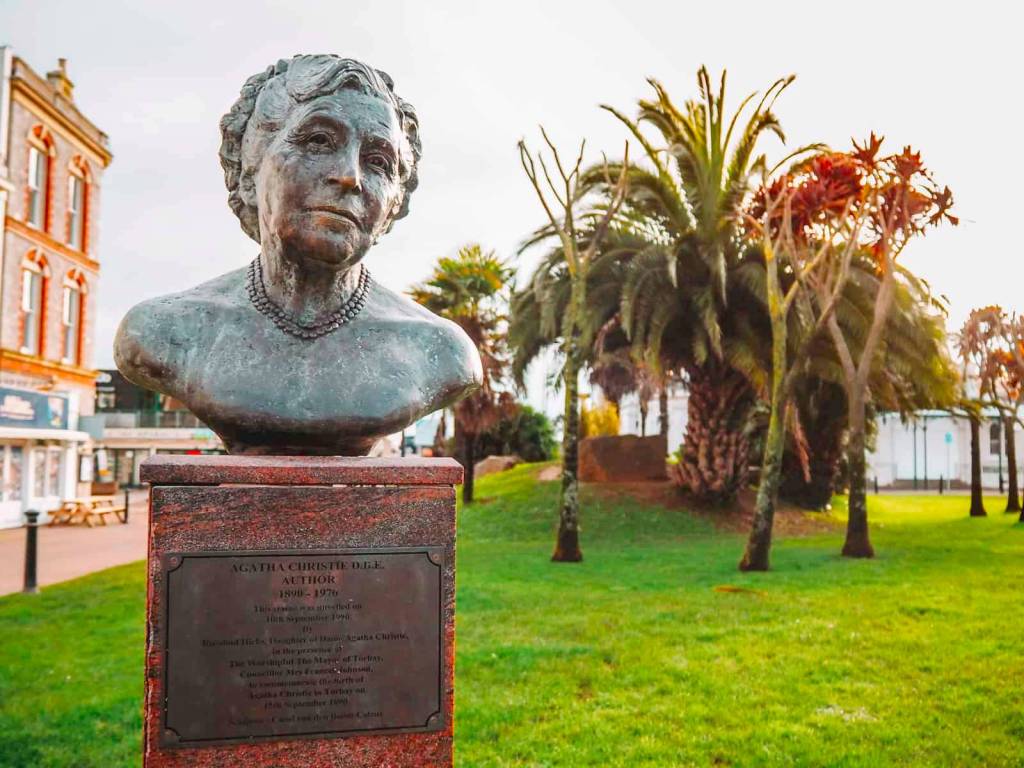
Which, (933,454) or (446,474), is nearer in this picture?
(446,474)

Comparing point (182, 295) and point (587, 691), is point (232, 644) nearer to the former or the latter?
point (182, 295)

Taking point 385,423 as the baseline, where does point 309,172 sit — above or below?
above

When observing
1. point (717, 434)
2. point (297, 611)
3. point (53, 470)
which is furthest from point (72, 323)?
point (297, 611)

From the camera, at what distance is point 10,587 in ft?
36.6

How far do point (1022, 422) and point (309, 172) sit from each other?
65.5 ft

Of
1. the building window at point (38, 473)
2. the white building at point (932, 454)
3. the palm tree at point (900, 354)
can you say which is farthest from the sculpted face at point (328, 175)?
the white building at point (932, 454)

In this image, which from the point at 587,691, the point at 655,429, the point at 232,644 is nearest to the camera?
the point at 232,644

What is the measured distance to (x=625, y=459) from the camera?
810 inches

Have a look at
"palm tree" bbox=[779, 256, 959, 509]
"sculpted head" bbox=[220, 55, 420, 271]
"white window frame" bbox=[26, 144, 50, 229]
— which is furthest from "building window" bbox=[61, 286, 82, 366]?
"sculpted head" bbox=[220, 55, 420, 271]

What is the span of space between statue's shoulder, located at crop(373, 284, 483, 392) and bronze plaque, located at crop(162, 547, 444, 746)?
2.48ft

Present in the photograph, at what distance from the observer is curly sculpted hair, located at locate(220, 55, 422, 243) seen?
320cm

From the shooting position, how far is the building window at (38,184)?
21.0m

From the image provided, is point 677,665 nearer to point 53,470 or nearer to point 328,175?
point 328,175

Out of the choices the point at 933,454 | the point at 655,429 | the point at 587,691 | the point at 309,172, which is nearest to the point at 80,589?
the point at 587,691
